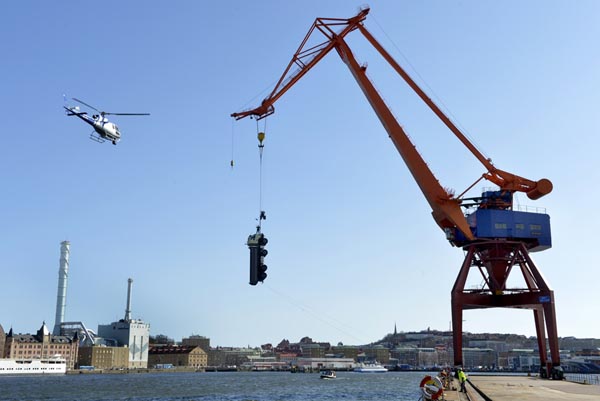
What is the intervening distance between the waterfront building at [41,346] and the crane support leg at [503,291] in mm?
119220

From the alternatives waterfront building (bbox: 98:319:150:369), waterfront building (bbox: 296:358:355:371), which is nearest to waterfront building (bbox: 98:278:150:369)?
waterfront building (bbox: 98:319:150:369)

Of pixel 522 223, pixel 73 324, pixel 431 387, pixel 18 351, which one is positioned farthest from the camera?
A: pixel 73 324

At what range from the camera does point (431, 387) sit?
23766mm

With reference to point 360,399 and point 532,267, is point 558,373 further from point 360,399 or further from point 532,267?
point 360,399

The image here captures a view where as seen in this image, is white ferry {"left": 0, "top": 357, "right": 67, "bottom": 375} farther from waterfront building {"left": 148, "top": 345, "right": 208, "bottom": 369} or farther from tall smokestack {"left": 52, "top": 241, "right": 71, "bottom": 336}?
waterfront building {"left": 148, "top": 345, "right": 208, "bottom": 369}

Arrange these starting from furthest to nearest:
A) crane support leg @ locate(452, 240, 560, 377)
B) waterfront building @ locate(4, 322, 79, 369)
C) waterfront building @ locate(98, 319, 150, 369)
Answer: waterfront building @ locate(98, 319, 150, 369) → waterfront building @ locate(4, 322, 79, 369) → crane support leg @ locate(452, 240, 560, 377)

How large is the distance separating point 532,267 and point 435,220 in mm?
8319

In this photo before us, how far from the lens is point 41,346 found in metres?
144

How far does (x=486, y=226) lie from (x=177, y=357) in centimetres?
14951

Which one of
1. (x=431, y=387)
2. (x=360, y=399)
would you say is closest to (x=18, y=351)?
(x=360, y=399)

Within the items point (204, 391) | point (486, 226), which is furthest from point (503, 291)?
point (204, 391)

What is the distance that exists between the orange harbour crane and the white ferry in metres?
98.7

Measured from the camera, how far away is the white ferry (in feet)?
391

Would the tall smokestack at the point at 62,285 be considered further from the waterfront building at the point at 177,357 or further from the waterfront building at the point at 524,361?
the waterfront building at the point at 524,361
